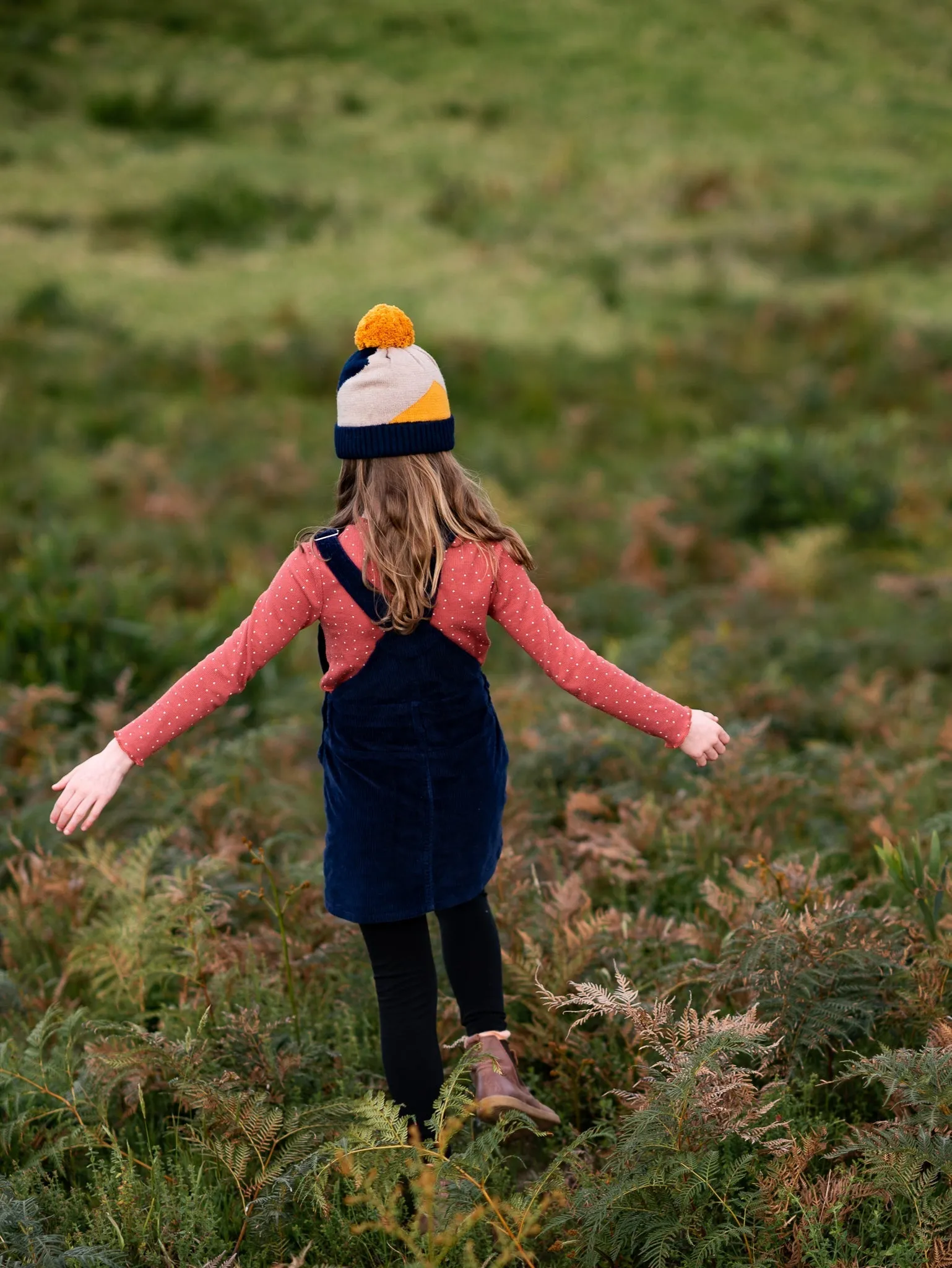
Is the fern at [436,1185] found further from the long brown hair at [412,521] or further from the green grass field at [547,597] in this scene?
the long brown hair at [412,521]

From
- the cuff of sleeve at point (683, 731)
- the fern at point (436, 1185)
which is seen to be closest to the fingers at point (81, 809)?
the fern at point (436, 1185)

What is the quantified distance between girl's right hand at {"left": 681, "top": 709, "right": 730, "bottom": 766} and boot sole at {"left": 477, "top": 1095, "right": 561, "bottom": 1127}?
916 millimetres

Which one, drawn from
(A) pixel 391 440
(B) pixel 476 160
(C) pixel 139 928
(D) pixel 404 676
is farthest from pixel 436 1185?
(B) pixel 476 160

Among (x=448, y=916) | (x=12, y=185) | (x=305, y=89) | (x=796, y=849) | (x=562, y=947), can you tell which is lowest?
(x=796, y=849)

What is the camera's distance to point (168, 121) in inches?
715

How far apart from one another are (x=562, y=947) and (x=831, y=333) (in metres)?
10.7

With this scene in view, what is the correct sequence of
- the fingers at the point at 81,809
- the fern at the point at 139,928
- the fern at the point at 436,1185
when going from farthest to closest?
the fern at the point at 139,928 → the fingers at the point at 81,809 → the fern at the point at 436,1185

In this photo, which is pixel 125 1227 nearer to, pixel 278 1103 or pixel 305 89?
pixel 278 1103

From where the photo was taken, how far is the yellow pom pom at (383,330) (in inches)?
104

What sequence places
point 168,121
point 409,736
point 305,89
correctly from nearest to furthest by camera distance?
1. point 409,736
2. point 168,121
3. point 305,89

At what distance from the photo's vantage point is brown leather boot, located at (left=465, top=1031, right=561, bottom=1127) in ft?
9.03

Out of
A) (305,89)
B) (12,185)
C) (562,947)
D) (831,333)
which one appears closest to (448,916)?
(562,947)

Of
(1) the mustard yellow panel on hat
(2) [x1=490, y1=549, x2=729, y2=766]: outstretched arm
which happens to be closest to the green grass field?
(2) [x1=490, y1=549, x2=729, y2=766]: outstretched arm

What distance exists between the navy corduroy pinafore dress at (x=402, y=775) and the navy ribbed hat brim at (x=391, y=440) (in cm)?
22
